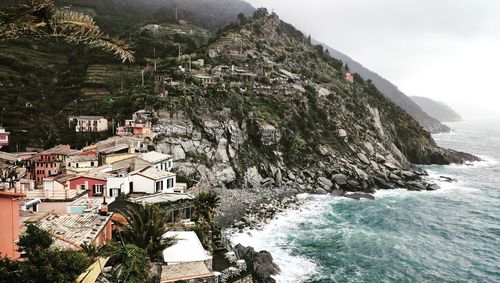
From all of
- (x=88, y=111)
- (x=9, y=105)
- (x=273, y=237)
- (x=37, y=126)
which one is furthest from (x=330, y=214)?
(x=9, y=105)

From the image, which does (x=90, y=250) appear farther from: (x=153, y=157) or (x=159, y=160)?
(x=153, y=157)

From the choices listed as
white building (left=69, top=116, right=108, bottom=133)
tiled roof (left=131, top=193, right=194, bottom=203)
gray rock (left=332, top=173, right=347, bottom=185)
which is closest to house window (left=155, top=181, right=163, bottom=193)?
tiled roof (left=131, top=193, right=194, bottom=203)

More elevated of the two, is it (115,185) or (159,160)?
(159,160)

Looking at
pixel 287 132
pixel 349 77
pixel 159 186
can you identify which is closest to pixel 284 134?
pixel 287 132

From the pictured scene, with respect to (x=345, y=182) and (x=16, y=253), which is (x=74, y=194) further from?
(x=345, y=182)

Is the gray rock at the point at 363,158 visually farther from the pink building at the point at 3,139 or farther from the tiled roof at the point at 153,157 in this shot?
the pink building at the point at 3,139

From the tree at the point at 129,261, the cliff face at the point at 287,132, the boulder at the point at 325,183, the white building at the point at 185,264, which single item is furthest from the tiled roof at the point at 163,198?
the boulder at the point at 325,183
